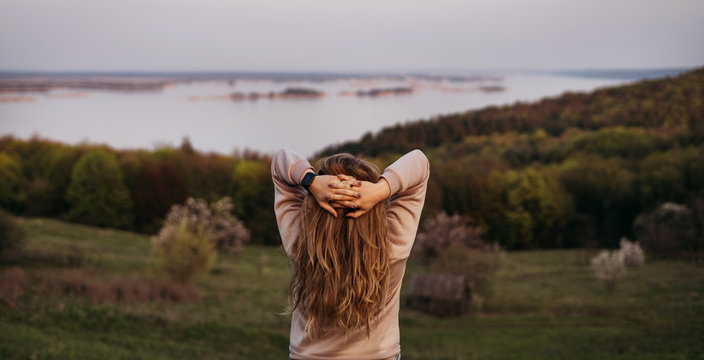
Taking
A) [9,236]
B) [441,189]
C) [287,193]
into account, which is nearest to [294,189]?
[287,193]

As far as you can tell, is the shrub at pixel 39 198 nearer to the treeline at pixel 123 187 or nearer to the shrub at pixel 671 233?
the treeline at pixel 123 187

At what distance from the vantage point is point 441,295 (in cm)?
2552

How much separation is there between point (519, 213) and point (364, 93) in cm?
3991

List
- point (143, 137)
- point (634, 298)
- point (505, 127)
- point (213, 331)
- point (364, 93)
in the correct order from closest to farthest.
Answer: point (213, 331), point (634, 298), point (143, 137), point (364, 93), point (505, 127)

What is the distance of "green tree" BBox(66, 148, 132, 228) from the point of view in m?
54.1

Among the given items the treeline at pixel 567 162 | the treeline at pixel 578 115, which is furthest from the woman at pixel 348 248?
the treeline at pixel 578 115

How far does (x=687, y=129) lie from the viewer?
74250 millimetres

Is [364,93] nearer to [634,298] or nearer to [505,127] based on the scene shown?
[505,127]

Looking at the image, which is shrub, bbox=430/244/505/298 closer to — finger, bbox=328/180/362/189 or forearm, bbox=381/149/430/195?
forearm, bbox=381/149/430/195

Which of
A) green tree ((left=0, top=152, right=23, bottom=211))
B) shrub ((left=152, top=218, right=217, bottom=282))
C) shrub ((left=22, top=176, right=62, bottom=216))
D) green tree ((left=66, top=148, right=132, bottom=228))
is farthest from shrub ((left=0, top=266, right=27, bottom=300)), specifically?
green tree ((left=0, top=152, right=23, bottom=211))

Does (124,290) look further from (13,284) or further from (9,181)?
(9,181)

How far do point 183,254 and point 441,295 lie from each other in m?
12.8

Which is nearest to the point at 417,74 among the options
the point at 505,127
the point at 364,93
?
the point at 364,93

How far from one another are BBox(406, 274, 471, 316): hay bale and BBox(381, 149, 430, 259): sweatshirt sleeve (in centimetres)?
2352
